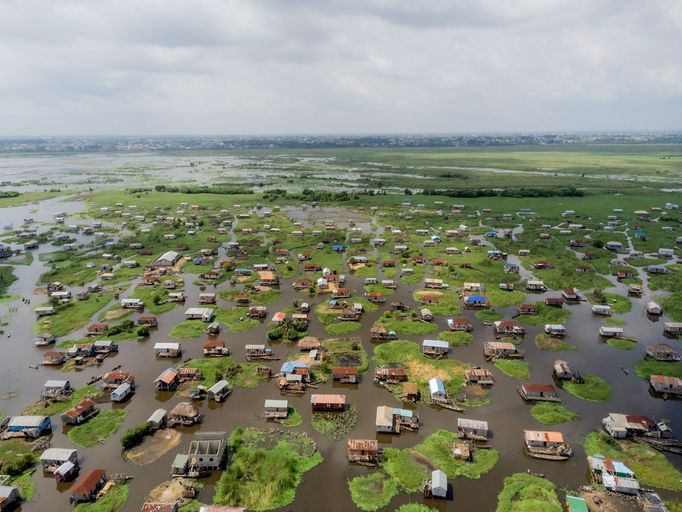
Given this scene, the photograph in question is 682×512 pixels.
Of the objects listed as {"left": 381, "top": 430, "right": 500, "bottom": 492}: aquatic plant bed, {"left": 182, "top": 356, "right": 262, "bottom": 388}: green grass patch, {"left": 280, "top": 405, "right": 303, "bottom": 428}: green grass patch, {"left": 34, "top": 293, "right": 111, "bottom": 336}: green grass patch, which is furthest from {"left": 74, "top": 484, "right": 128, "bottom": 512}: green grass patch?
{"left": 34, "top": 293, "right": 111, "bottom": 336}: green grass patch

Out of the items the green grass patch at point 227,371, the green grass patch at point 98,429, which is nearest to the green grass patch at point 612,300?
the green grass patch at point 227,371

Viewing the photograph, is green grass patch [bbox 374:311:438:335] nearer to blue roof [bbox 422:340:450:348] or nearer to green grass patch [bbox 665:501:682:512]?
blue roof [bbox 422:340:450:348]

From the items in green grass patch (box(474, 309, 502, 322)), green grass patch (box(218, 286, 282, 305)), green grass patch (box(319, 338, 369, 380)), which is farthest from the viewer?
green grass patch (box(218, 286, 282, 305))

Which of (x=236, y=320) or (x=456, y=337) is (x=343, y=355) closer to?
(x=456, y=337)

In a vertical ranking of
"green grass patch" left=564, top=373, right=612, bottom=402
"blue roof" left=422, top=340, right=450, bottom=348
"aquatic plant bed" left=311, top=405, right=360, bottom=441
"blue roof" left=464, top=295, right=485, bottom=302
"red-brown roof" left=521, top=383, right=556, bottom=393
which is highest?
"blue roof" left=464, top=295, right=485, bottom=302

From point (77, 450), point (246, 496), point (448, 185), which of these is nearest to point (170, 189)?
point (448, 185)

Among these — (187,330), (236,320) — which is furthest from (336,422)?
(187,330)

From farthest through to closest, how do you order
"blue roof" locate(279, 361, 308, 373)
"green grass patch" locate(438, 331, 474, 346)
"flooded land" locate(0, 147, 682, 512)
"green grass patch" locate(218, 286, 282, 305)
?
1. "green grass patch" locate(218, 286, 282, 305)
2. "green grass patch" locate(438, 331, 474, 346)
3. "blue roof" locate(279, 361, 308, 373)
4. "flooded land" locate(0, 147, 682, 512)
